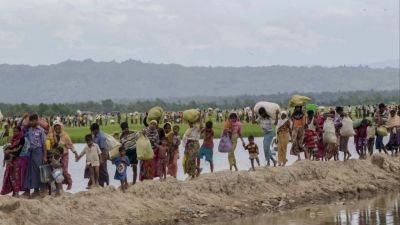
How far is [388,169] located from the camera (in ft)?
71.1

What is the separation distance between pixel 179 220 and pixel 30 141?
274 centimetres

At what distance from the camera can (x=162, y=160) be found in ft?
53.1

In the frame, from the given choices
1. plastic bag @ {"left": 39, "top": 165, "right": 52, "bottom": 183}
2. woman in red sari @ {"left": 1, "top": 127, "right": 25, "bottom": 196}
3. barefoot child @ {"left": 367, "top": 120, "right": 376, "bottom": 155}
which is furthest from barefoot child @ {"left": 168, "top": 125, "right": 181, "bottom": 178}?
barefoot child @ {"left": 367, "top": 120, "right": 376, "bottom": 155}

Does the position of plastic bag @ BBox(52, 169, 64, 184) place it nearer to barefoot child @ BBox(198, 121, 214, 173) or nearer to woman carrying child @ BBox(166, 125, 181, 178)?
woman carrying child @ BBox(166, 125, 181, 178)

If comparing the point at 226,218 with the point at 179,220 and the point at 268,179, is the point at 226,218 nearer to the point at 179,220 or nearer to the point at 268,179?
the point at 179,220

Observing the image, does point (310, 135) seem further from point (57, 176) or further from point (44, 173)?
point (44, 173)

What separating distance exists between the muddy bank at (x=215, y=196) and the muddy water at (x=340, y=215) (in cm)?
49

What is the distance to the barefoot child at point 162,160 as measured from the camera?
16.1 meters

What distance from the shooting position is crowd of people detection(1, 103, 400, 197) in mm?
14000

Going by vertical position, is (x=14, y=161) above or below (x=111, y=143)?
below

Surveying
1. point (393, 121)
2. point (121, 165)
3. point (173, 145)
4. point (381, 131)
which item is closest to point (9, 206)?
point (121, 165)

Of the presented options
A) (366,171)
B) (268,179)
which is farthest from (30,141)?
(366,171)

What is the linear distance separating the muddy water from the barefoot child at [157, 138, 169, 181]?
1.69 metres

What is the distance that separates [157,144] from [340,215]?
11.2ft
